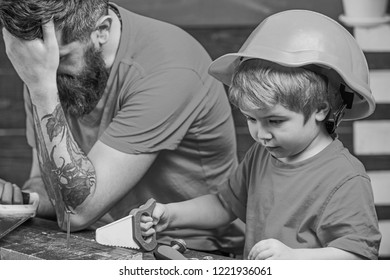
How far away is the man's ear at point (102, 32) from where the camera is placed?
6.29 ft

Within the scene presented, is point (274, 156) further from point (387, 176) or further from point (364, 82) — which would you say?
point (387, 176)

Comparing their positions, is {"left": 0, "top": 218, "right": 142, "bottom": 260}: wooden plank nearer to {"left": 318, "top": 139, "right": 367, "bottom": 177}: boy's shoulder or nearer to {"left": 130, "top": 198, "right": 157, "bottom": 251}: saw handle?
{"left": 130, "top": 198, "right": 157, "bottom": 251}: saw handle

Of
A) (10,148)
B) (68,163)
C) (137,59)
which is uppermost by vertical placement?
(137,59)

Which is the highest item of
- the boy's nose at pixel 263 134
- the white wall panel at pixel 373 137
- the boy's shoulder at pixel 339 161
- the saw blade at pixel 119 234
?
the boy's nose at pixel 263 134

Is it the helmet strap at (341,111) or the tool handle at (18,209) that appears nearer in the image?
the helmet strap at (341,111)

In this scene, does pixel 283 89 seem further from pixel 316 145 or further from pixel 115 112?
pixel 115 112

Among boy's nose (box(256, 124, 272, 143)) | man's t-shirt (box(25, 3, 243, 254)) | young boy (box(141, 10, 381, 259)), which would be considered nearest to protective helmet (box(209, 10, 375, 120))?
young boy (box(141, 10, 381, 259))

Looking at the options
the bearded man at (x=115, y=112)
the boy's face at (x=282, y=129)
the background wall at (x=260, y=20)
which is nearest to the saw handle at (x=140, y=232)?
the bearded man at (x=115, y=112)

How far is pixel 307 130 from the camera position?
166cm

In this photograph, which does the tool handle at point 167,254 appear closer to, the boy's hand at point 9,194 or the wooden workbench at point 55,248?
the wooden workbench at point 55,248

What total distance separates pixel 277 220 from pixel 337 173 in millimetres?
151

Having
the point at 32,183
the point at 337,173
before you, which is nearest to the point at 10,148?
the point at 32,183

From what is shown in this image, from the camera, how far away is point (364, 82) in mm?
→ 1625

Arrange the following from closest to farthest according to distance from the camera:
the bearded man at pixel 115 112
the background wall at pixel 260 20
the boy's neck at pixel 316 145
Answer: the boy's neck at pixel 316 145 → the bearded man at pixel 115 112 → the background wall at pixel 260 20
